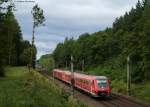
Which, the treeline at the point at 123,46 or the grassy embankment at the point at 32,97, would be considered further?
the treeline at the point at 123,46

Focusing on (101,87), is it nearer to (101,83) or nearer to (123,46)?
(101,83)

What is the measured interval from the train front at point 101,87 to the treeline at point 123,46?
1014cm

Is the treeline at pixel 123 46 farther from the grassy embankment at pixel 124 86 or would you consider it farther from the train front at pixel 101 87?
the train front at pixel 101 87

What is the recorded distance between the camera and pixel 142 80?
74.6m

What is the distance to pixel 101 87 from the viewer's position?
58812 mm

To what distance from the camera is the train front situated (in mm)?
58219

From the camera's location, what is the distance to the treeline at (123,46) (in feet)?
243

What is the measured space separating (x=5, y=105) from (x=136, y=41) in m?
60.9

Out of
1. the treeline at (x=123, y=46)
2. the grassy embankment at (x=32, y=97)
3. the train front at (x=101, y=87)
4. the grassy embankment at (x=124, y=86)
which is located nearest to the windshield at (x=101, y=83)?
the train front at (x=101, y=87)

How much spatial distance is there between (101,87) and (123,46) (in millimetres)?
44540

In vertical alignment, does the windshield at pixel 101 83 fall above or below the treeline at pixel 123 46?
below

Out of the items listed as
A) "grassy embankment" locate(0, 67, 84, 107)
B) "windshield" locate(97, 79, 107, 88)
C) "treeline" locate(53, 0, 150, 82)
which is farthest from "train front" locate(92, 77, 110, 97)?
"treeline" locate(53, 0, 150, 82)

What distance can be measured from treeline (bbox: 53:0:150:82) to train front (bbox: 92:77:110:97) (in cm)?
1014

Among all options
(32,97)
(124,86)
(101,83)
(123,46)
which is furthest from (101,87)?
(123,46)
